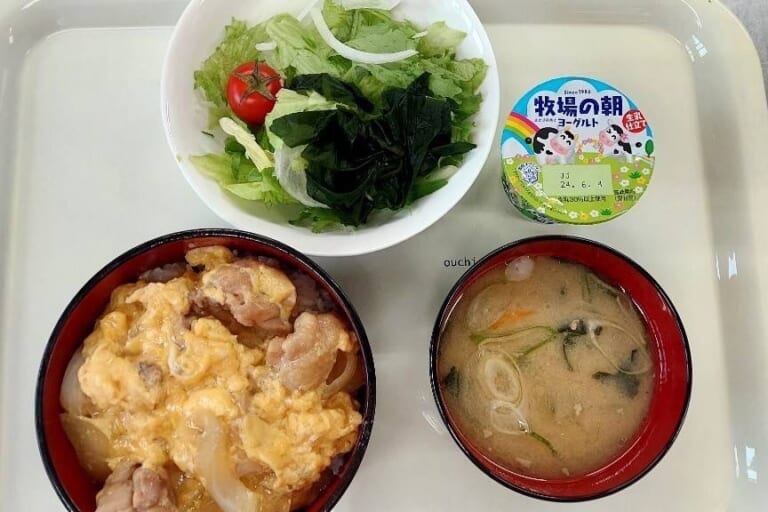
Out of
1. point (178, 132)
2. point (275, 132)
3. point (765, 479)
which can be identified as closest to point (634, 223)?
point (765, 479)

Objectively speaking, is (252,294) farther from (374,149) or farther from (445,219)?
(445,219)

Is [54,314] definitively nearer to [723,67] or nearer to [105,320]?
[105,320]

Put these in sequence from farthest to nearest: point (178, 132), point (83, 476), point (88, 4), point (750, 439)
Result: point (88, 4)
point (750, 439)
point (178, 132)
point (83, 476)

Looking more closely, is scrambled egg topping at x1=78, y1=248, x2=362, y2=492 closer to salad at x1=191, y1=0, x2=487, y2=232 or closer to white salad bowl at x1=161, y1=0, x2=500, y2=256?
white salad bowl at x1=161, y1=0, x2=500, y2=256

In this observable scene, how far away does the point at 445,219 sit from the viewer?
2057 mm

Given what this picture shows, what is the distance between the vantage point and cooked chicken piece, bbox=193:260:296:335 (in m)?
1.62

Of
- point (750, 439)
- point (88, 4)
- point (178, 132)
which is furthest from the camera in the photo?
point (88, 4)

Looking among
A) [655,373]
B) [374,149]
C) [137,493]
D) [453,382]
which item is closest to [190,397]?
[137,493]

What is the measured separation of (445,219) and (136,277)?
0.89 m

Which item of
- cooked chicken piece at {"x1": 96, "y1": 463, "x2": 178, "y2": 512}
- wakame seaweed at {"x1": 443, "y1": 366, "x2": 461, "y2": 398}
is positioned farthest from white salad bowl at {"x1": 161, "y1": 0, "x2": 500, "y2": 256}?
cooked chicken piece at {"x1": 96, "y1": 463, "x2": 178, "y2": 512}

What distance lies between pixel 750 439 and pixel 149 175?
6.32ft

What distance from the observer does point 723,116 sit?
7.06 feet

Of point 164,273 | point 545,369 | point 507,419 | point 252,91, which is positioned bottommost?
point 507,419

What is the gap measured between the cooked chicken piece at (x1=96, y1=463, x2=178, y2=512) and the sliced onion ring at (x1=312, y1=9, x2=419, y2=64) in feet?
4.01
